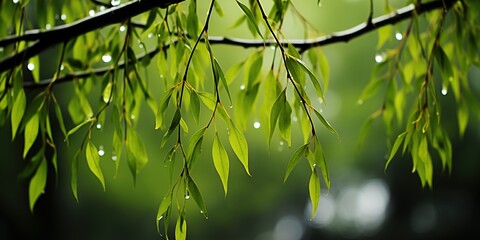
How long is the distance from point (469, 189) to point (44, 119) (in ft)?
10.7

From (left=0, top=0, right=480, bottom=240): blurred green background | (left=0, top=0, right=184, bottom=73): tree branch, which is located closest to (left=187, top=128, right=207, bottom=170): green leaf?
(left=0, top=0, right=184, bottom=73): tree branch

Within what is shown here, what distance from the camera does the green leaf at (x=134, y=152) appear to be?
93cm

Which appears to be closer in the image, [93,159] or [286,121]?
[286,121]

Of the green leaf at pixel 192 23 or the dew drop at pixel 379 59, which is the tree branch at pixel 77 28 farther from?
the dew drop at pixel 379 59

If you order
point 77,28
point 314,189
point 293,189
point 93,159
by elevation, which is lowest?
point 293,189

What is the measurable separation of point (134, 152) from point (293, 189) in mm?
2999

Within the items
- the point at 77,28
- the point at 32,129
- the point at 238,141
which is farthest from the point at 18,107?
the point at 238,141

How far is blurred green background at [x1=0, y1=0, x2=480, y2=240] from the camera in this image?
3.42 meters

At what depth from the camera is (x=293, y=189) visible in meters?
3.90

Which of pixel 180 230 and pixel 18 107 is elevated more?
pixel 18 107

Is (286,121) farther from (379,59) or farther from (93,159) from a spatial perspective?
(379,59)

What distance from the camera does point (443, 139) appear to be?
976 millimetres

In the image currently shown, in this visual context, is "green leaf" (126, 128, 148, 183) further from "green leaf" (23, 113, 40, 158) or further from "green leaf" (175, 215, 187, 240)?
"green leaf" (175, 215, 187, 240)

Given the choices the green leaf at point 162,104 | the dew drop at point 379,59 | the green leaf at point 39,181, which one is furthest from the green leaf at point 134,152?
the dew drop at point 379,59
